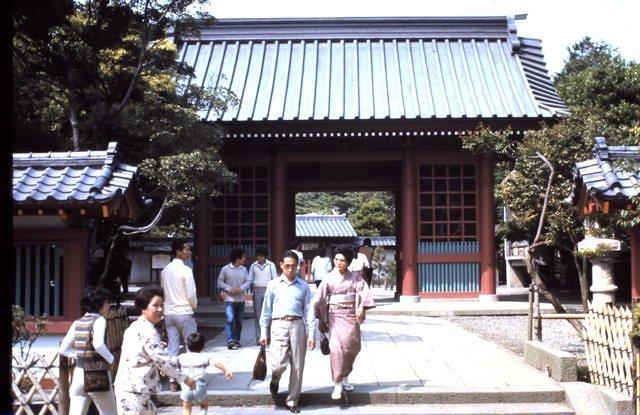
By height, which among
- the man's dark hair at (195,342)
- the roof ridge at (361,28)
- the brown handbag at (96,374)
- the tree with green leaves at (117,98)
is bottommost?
the brown handbag at (96,374)

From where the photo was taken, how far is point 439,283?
19.7 m

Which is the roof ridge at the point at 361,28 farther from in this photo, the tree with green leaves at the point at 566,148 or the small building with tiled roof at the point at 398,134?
the tree with green leaves at the point at 566,148

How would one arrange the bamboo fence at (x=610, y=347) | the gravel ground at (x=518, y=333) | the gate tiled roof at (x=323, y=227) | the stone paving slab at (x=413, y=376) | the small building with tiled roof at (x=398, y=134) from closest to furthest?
1. the bamboo fence at (x=610, y=347)
2. the stone paving slab at (x=413, y=376)
3. the gravel ground at (x=518, y=333)
4. the small building with tiled roof at (x=398, y=134)
5. the gate tiled roof at (x=323, y=227)

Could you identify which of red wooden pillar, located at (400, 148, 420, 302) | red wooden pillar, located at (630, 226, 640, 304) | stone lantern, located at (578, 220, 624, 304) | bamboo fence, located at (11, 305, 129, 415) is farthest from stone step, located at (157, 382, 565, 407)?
red wooden pillar, located at (400, 148, 420, 302)

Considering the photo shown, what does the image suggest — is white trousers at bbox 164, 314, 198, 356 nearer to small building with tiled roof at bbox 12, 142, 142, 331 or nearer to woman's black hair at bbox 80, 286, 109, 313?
small building with tiled roof at bbox 12, 142, 142, 331

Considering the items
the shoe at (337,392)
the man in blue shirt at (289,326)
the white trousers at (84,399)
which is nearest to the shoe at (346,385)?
the shoe at (337,392)

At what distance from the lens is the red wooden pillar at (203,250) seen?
19.9 m

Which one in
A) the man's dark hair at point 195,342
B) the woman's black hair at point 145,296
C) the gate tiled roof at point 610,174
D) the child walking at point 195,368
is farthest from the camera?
the gate tiled roof at point 610,174

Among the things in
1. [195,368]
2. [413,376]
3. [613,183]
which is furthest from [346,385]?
[613,183]

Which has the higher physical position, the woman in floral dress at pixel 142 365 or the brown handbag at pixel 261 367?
the woman in floral dress at pixel 142 365

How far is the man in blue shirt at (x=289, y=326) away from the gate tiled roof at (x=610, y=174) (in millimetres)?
3918

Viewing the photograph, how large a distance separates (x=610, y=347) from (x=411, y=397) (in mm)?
2247

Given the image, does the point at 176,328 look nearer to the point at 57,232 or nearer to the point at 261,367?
the point at 261,367

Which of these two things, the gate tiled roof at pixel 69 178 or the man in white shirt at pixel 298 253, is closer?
the gate tiled roof at pixel 69 178
